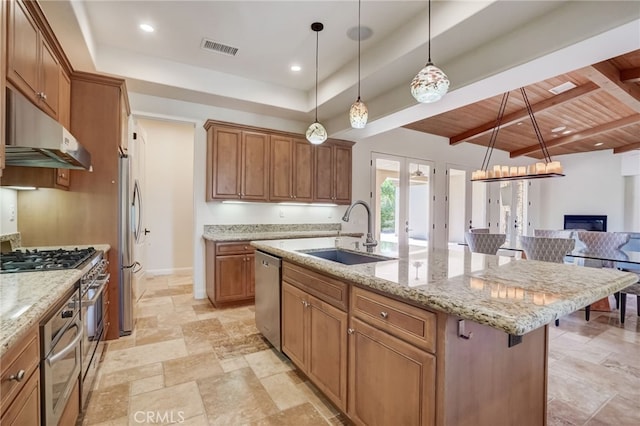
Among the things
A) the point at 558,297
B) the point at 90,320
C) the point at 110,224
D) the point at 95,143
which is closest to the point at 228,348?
the point at 90,320

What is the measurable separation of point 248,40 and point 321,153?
2026mm

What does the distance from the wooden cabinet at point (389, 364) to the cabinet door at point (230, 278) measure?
2.60m

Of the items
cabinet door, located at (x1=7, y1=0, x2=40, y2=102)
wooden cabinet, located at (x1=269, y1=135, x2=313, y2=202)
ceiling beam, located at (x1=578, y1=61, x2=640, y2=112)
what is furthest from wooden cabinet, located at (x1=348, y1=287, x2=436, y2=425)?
ceiling beam, located at (x1=578, y1=61, x2=640, y2=112)

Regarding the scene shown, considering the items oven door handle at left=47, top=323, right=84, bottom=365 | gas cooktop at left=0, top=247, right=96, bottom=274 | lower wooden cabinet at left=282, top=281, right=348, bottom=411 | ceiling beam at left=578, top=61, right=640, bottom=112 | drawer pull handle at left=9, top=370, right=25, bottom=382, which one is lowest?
lower wooden cabinet at left=282, top=281, right=348, bottom=411

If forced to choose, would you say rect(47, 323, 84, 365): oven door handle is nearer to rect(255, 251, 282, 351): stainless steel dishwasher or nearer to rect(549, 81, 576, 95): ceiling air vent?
rect(255, 251, 282, 351): stainless steel dishwasher

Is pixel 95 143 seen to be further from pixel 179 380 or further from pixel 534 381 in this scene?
pixel 534 381

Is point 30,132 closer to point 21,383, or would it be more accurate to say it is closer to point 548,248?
point 21,383

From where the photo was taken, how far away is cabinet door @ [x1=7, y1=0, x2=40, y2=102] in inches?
67.3

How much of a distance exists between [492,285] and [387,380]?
25.7 inches

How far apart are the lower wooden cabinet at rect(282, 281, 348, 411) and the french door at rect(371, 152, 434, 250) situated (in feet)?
12.1

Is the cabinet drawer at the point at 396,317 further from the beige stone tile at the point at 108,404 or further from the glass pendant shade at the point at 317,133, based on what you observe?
the glass pendant shade at the point at 317,133

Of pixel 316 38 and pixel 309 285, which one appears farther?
pixel 316 38

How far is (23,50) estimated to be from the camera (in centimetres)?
184

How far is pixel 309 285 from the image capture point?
210 cm
